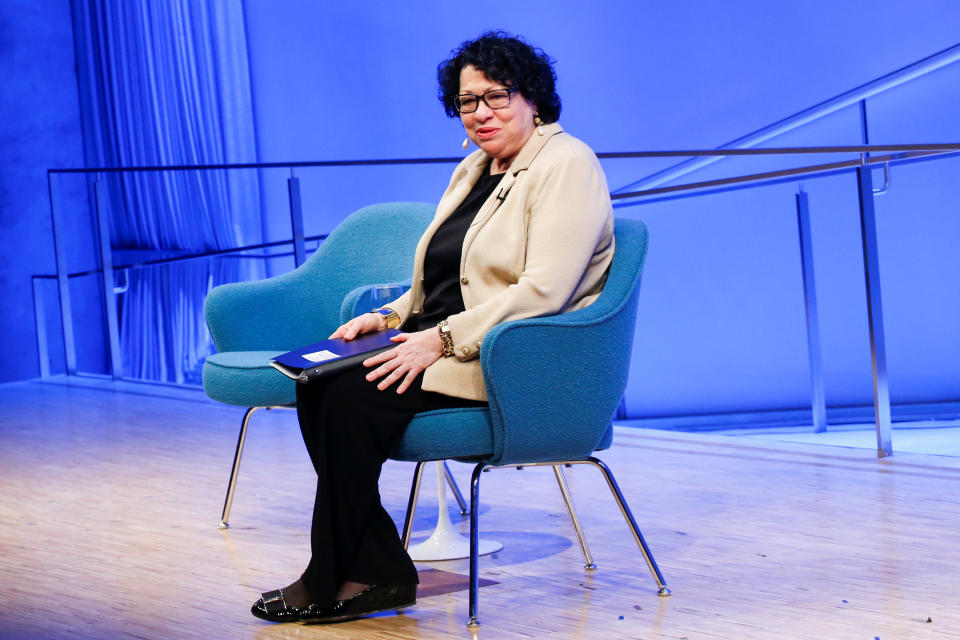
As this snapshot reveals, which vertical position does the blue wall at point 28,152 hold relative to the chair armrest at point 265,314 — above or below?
above

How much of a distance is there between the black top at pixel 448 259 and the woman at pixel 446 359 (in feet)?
0.22

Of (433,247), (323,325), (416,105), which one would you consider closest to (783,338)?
(416,105)

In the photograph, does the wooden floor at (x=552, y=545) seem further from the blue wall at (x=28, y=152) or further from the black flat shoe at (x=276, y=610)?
the blue wall at (x=28, y=152)

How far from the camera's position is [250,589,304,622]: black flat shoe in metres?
1.89

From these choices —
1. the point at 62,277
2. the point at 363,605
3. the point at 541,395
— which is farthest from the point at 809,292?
the point at 62,277

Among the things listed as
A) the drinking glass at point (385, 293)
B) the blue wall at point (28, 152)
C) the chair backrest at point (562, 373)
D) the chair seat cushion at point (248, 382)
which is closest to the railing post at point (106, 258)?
A: the blue wall at point (28, 152)

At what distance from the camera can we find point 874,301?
296 centimetres

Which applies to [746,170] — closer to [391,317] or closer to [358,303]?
[358,303]

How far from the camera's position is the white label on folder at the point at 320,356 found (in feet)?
6.18

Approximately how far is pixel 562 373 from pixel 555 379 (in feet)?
0.05

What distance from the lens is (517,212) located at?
1938 millimetres

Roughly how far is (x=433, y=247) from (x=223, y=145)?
495 cm

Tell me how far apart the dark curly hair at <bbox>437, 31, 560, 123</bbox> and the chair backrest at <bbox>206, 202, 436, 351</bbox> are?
0.80 meters

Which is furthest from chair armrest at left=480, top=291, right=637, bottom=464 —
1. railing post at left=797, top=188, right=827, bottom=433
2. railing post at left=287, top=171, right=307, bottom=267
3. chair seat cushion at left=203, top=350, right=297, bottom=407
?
railing post at left=287, top=171, right=307, bottom=267
